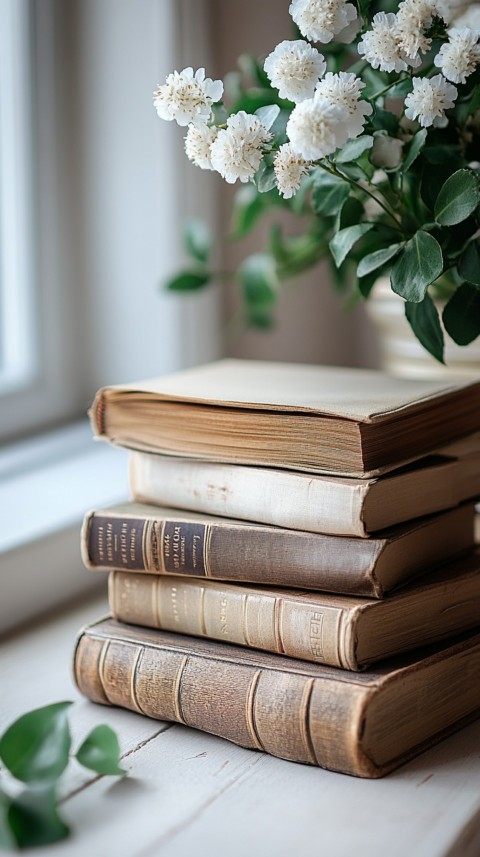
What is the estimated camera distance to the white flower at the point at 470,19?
655 millimetres

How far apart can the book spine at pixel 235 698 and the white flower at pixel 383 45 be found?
1.35 feet

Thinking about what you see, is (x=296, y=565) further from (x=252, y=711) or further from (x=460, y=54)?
(x=460, y=54)

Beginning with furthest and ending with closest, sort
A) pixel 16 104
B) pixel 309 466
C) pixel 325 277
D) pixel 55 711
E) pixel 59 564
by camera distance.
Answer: pixel 325 277 < pixel 16 104 < pixel 59 564 < pixel 309 466 < pixel 55 711

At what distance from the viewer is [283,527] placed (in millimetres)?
760

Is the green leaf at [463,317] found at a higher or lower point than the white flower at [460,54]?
lower

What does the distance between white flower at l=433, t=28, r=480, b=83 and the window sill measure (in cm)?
57

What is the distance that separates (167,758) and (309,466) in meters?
0.23

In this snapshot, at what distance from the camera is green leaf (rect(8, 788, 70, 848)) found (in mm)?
610

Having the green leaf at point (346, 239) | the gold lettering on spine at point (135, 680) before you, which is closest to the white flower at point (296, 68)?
the green leaf at point (346, 239)

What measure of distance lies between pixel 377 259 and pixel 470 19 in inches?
6.6

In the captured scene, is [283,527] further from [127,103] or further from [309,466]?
[127,103]

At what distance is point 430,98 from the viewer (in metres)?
0.69

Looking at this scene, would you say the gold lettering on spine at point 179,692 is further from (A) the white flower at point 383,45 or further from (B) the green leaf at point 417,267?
(A) the white flower at point 383,45

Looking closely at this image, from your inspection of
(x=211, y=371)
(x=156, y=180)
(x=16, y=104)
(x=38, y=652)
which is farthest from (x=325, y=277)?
(x=38, y=652)
